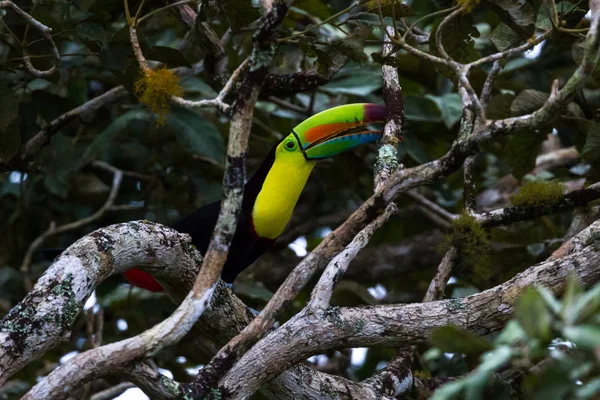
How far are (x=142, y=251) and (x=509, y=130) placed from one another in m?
1.10

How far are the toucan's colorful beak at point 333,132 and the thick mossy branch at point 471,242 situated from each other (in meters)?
0.58

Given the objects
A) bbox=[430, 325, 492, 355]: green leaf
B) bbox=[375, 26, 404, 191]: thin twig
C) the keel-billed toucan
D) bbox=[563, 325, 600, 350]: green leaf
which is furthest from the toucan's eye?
bbox=[563, 325, 600, 350]: green leaf

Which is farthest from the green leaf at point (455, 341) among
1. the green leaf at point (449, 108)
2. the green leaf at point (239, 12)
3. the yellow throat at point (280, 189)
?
A: the green leaf at point (449, 108)

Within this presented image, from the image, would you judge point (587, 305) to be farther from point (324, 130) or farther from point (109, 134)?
point (109, 134)

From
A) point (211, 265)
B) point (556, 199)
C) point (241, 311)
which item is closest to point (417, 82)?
point (556, 199)

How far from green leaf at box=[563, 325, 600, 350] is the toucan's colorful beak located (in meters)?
2.22

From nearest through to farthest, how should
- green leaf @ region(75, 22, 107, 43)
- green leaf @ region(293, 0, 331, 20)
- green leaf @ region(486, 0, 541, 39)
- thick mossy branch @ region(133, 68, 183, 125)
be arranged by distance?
thick mossy branch @ region(133, 68, 183, 125), green leaf @ region(486, 0, 541, 39), green leaf @ region(75, 22, 107, 43), green leaf @ region(293, 0, 331, 20)

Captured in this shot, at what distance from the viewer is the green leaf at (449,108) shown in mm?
3902

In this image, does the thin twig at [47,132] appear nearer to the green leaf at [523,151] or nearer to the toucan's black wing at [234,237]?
the toucan's black wing at [234,237]

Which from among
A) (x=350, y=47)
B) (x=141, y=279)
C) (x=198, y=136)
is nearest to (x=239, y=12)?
(x=350, y=47)

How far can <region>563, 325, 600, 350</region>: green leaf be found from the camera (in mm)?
1239

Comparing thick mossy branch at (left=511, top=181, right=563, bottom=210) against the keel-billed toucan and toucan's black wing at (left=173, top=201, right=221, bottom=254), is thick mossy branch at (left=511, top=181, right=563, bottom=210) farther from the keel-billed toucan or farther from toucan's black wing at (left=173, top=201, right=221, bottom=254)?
toucan's black wing at (left=173, top=201, right=221, bottom=254)

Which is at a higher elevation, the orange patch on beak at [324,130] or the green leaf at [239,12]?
the orange patch on beak at [324,130]

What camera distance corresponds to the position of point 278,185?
3637 millimetres
